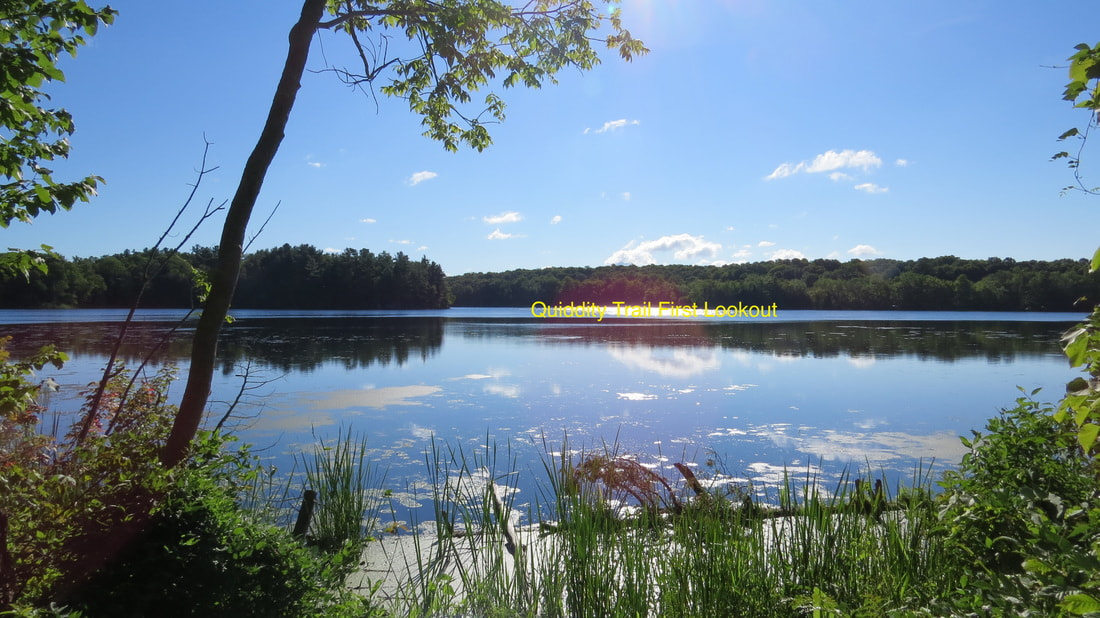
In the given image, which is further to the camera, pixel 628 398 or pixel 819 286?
pixel 819 286

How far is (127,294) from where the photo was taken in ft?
127

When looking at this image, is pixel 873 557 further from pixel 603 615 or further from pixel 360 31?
pixel 360 31

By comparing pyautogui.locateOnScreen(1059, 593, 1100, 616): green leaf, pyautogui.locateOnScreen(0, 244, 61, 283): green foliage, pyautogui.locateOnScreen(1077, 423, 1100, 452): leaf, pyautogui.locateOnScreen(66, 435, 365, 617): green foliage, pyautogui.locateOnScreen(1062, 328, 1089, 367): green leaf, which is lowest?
pyautogui.locateOnScreen(66, 435, 365, 617): green foliage

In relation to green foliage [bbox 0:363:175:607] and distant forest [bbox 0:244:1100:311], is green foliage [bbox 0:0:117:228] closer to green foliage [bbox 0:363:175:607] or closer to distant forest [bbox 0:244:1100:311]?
green foliage [bbox 0:363:175:607]

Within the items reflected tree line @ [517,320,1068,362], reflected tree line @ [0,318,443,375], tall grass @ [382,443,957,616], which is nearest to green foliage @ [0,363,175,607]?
tall grass @ [382,443,957,616]

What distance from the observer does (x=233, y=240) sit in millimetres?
3016

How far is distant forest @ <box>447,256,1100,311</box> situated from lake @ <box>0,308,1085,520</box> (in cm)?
4297

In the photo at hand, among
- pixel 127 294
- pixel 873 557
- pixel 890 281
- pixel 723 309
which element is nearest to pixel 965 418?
pixel 873 557

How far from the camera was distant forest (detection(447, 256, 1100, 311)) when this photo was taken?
57.7m

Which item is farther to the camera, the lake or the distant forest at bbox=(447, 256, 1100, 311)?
the distant forest at bbox=(447, 256, 1100, 311)

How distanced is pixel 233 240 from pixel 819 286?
248 feet

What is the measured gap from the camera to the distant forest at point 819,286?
2270 inches

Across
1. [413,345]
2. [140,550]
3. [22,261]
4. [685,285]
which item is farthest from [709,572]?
[685,285]

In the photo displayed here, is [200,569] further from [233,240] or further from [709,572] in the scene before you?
[709,572]
